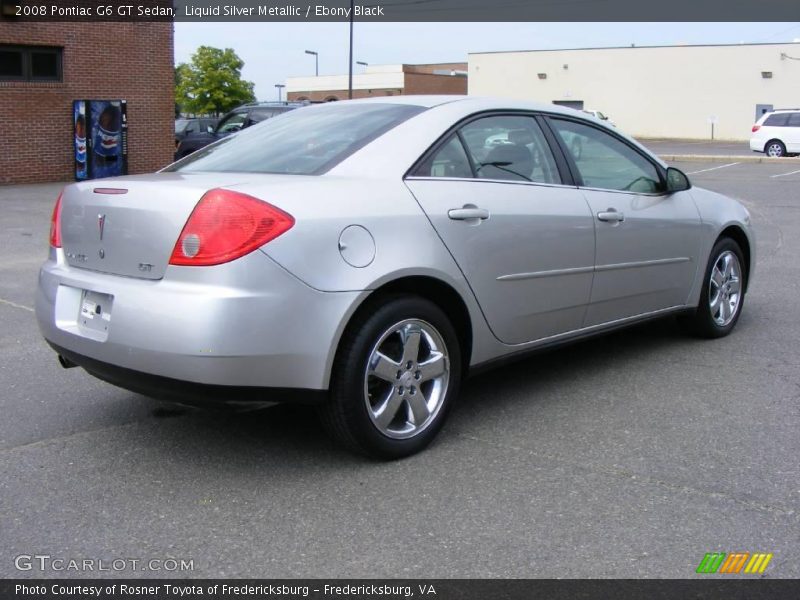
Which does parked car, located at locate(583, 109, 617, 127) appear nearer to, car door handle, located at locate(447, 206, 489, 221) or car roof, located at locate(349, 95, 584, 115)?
car roof, located at locate(349, 95, 584, 115)

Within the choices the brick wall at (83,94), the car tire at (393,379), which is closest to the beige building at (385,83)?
the brick wall at (83,94)

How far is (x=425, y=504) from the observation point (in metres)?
3.42

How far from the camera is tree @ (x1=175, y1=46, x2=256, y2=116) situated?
200 ft

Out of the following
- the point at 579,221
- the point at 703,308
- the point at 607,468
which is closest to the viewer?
the point at 607,468

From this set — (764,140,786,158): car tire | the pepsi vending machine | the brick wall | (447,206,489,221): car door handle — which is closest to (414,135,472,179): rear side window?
(447,206,489,221): car door handle

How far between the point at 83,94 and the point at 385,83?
195 feet

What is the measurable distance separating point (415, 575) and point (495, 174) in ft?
7.04

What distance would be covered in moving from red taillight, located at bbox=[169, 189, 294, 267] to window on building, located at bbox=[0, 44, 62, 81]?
16.4 m

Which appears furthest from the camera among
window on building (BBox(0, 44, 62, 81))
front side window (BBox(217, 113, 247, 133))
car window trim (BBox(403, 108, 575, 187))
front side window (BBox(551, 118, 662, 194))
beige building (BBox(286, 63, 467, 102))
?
beige building (BBox(286, 63, 467, 102))

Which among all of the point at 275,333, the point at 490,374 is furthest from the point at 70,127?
the point at 275,333

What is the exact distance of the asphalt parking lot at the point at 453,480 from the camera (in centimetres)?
303

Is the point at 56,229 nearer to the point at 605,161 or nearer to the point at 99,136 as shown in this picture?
the point at 605,161
